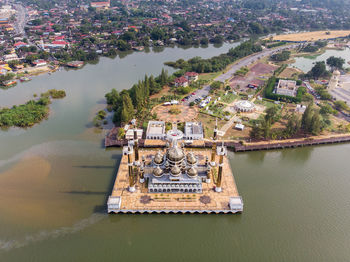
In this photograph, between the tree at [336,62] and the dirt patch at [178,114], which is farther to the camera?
the tree at [336,62]

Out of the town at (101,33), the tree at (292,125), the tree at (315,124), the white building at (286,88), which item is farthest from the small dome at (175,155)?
the town at (101,33)

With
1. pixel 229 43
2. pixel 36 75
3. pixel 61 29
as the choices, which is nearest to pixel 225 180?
pixel 36 75

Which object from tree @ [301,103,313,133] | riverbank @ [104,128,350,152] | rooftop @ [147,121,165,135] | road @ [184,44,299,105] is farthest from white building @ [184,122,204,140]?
tree @ [301,103,313,133]

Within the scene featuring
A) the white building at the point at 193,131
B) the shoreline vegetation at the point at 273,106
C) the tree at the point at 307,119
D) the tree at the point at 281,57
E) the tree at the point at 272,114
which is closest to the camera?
the white building at the point at 193,131

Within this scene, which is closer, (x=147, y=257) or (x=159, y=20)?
(x=147, y=257)

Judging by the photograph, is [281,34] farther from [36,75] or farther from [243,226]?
[243,226]

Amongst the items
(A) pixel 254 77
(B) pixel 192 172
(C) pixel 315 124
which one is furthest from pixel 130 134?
(A) pixel 254 77

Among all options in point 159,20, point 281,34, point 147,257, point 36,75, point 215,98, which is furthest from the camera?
point 159,20

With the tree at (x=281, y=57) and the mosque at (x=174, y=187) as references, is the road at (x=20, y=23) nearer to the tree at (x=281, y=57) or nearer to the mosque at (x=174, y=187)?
the tree at (x=281, y=57)
